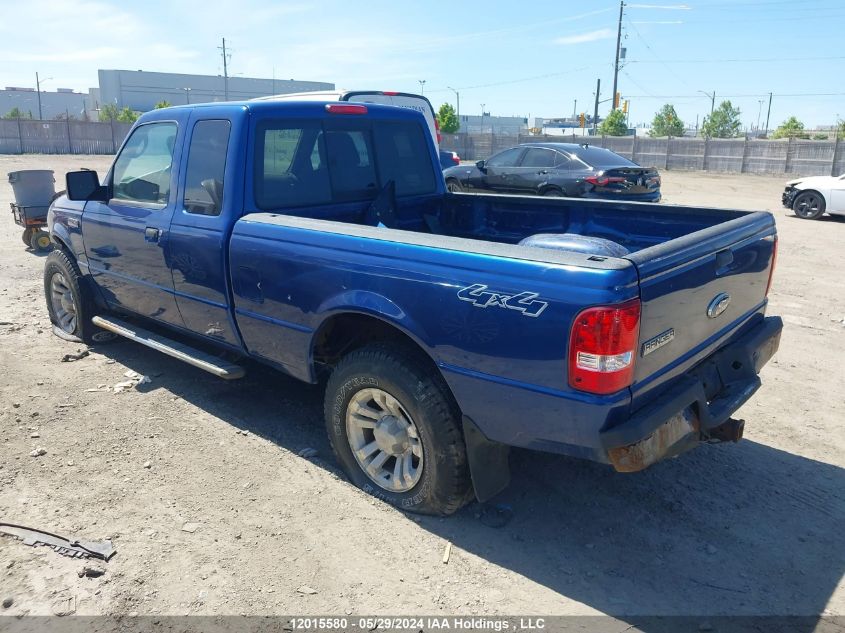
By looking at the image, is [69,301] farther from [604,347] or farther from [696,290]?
[696,290]

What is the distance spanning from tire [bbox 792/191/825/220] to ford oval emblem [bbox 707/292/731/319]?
13.4 m

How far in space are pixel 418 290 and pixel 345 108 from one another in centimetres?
203

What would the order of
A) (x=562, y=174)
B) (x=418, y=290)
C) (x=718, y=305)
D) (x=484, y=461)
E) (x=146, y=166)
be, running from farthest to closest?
(x=562, y=174), (x=146, y=166), (x=718, y=305), (x=484, y=461), (x=418, y=290)

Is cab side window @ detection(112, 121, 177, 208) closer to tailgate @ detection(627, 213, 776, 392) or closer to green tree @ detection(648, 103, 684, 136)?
tailgate @ detection(627, 213, 776, 392)

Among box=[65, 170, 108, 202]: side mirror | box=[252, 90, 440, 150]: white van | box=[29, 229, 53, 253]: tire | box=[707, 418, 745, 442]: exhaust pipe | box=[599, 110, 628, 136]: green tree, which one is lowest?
box=[29, 229, 53, 253]: tire

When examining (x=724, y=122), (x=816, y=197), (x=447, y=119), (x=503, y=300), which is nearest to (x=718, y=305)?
(x=503, y=300)

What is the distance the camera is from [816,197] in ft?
48.0

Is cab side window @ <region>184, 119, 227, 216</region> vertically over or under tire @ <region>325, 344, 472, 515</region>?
over

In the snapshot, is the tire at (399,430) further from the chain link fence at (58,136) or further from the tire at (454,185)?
the chain link fence at (58,136)

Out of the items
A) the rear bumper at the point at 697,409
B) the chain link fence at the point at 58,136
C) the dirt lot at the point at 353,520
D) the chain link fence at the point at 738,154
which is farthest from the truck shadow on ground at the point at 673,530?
the chain link fence at the point at 58,136

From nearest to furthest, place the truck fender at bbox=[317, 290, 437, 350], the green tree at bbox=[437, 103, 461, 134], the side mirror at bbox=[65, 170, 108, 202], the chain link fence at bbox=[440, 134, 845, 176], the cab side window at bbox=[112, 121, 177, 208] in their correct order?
the truck fender at bbox=[317, 290, 437, 350], the cab side window at bbox=[112, 121, 177, 208], the side mirror at bbox=[65, 170, 108, 202], the chain link fence at bbox=[440, 134, 845, 176], the green tree at bbox=[437, 103, 461, 134]

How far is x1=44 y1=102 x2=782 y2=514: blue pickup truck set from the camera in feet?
8.91

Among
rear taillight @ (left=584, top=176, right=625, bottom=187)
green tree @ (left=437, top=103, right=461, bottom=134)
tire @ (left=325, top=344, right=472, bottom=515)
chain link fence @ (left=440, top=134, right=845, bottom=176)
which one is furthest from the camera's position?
green tree @ (left=437, top=103, right=461, bottom=134)

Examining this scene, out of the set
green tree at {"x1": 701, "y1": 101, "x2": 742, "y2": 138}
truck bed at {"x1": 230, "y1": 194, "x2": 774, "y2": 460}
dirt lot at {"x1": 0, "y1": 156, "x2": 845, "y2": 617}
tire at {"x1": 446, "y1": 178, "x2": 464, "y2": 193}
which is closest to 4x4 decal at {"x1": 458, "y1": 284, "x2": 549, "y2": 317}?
truck bed at {"x1": 230, "y1": 194, "x2": 774, "y2": 460}
